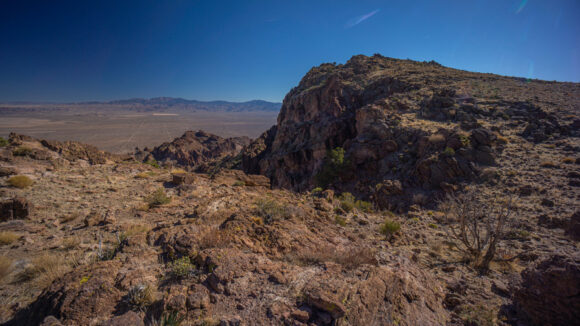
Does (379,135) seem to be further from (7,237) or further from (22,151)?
(22,151)

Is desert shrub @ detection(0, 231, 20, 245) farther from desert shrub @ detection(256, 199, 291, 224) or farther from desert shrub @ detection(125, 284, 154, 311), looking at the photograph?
desert shrub @ detection(256, 199, 291, 224)

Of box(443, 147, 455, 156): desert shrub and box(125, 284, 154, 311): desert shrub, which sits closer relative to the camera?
box(125, 284, 154, 311): desert shrub

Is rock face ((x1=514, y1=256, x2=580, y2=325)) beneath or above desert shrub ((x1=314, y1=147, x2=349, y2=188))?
above

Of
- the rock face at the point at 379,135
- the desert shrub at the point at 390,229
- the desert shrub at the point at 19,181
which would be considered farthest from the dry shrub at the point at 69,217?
the rock face at the point at 379,135

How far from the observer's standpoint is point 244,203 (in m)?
6.57

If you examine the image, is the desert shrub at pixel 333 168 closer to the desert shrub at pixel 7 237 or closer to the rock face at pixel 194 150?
the desert shrub at pixel 7 237

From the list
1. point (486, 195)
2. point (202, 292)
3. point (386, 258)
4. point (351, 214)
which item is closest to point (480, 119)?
point (486, 195)

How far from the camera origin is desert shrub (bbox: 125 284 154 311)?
2.53 meters

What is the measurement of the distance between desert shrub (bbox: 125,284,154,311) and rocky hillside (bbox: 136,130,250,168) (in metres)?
42.2

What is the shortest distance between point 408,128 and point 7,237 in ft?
63.5

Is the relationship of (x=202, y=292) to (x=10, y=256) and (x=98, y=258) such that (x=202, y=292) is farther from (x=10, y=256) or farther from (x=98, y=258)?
(x=10, y=256)

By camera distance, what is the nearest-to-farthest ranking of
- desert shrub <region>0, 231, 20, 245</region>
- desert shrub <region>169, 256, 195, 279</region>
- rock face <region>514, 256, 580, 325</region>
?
1. rock face <region>514, 256, 580, 325</region>
2. desert shrub <region>169, 256, 195, 279</region>
3. desert shrub <region>0, 231, 20, 245</region>

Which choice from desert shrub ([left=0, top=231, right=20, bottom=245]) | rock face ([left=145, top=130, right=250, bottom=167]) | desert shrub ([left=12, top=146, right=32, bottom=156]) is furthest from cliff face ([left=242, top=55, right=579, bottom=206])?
rock face ([left=145, top=130, right=250, bottom=167])

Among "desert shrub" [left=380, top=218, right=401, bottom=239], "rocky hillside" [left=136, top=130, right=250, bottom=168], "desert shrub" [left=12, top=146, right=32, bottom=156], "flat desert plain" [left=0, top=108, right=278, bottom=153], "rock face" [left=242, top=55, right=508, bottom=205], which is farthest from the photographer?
"flat desert plain" [left=0, top=108, right=278, bottom=153]
